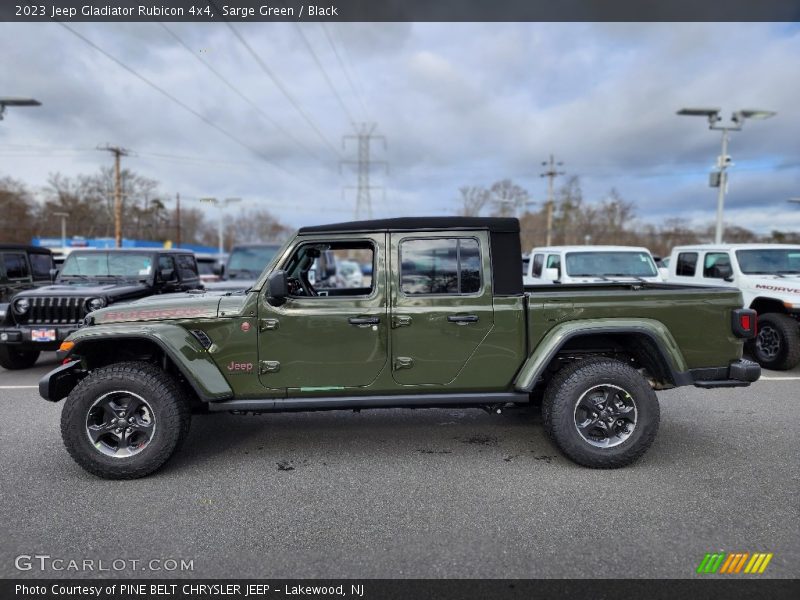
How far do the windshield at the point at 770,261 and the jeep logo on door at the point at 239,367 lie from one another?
28.0 feet

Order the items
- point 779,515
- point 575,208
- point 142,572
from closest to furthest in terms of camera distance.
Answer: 1. point 142,572
2. point 779,515
3. point 575,208

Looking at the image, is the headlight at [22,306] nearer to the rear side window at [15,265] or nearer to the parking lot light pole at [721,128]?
the rear side window at [15,265]

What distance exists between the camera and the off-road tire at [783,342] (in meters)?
7.36

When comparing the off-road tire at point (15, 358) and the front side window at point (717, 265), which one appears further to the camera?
the front side window at point (717, 265)

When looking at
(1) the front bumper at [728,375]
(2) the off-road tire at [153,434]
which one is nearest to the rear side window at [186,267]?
(2) the off-road tire at [153,434]

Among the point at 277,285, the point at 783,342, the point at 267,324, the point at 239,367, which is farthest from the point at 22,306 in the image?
the point at 783,342

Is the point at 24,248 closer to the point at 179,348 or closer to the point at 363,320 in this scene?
the point at 179,348

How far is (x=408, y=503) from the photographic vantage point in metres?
3.41

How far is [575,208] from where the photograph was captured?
53.2 m

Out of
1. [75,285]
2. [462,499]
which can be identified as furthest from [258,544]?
[75,285]

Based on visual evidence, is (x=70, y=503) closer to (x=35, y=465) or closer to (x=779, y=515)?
(x=35, y=465)

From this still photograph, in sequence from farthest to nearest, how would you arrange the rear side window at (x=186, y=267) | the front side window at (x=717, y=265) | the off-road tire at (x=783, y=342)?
1. the rear side window at (x=186, y=267)
2. the front side window at (x=717, y=265)
3. the off-road tire at (x=783, y=342)

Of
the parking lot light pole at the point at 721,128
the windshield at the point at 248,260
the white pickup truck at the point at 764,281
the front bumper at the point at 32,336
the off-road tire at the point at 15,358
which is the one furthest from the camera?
the parking lot light pole at the point at 721,128
